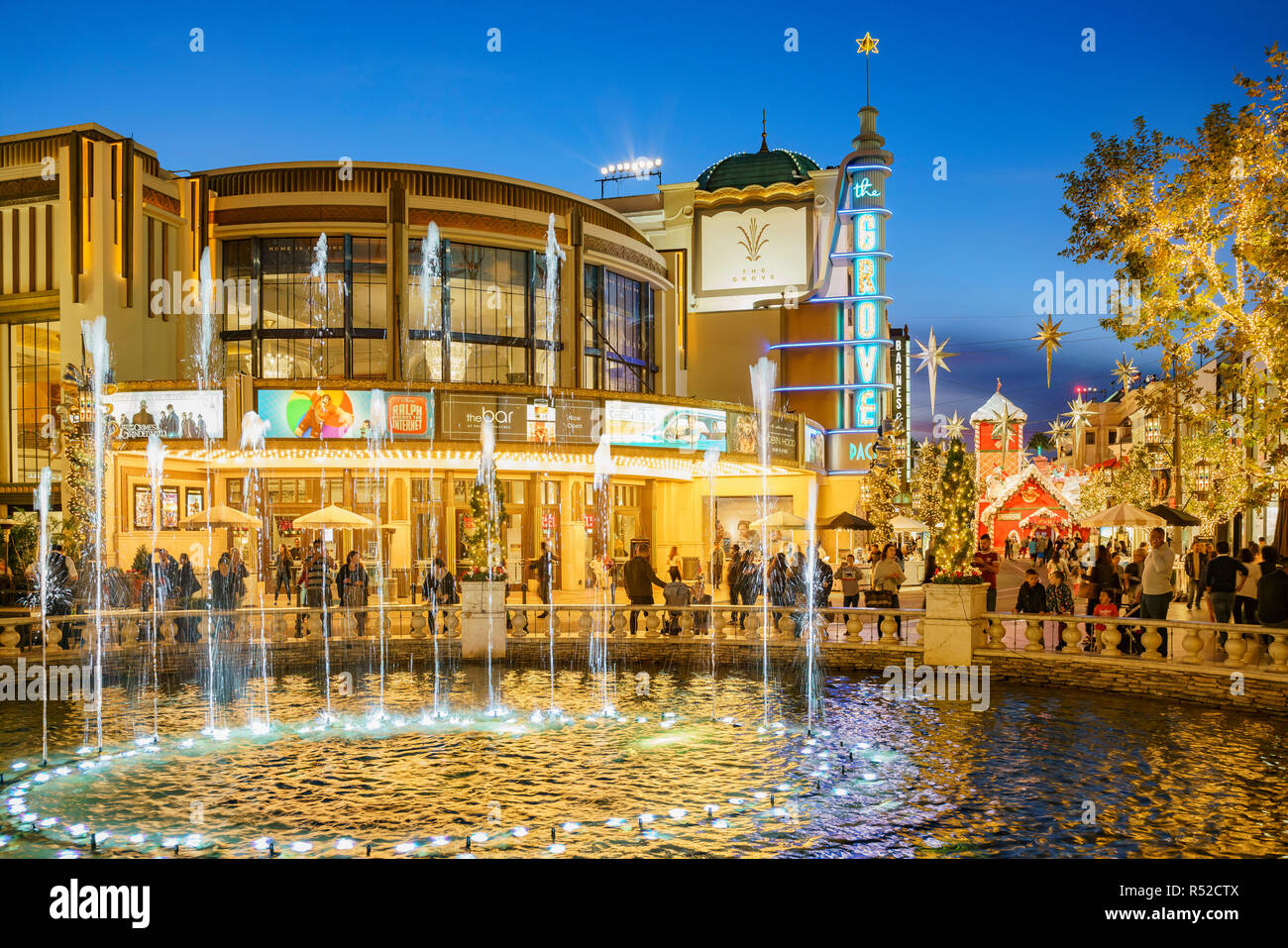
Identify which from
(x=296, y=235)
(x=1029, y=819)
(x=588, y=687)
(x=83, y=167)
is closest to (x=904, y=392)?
(x=296, y=235)

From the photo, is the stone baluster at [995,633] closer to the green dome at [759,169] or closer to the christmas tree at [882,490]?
the christmas tree at [882,490]

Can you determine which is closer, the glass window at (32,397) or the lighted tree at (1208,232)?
the lighted tree at (1208,232)

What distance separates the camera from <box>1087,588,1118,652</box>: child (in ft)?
55.7

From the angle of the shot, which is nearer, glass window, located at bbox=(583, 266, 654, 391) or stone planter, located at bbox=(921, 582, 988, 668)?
stone planter, located at bbox=(921, 582, 988, 668)

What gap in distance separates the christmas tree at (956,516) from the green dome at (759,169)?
35899 mm

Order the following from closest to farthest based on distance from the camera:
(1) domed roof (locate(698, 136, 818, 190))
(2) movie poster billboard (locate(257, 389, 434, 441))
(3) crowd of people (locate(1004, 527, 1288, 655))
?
(3) crowd of people (locate(1004, 527, 1288, 655)), (2) movie poster billboard (locate(257, 389, 434, 441)), (1) domed roof (locate(698, 136, 818, 190))

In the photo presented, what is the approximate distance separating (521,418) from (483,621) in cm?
1164

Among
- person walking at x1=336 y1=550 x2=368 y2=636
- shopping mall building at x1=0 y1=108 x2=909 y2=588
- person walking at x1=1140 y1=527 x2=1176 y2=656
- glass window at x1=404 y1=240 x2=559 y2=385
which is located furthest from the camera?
glass window at x1=404 y1=240 x2=559 y2=385

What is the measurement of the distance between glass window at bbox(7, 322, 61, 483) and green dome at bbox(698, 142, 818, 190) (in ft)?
101

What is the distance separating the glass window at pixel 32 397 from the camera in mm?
32844

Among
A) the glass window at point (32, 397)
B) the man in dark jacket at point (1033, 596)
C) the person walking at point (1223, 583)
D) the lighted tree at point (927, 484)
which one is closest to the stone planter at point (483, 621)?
the man in dark jacket at point (1033, 596)

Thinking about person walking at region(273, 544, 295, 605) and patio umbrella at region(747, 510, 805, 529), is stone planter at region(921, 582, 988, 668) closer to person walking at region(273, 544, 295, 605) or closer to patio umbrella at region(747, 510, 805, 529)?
patio umbrella at region(747, 510, 805, 529)

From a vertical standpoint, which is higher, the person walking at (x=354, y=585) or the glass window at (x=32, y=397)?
the glass window at (x=32, y=397)

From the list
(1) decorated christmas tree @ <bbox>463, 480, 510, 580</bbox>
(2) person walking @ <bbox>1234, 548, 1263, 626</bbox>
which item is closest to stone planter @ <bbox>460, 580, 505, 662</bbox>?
(1) decorated christmas tree @ <bbox>463, 480, 510, 580</bbox>
